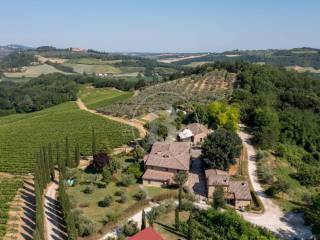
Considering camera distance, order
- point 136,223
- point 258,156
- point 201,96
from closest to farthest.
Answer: point 136,223 → point 258,156 → point 201,96

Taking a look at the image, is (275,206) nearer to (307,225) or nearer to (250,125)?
(307,225)

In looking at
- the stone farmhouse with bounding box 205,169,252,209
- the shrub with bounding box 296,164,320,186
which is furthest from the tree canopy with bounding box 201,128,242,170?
the shrub with bounding box 296,164,320,186

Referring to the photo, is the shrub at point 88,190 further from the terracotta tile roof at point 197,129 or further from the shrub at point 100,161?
the terracotta tile roof at point 197,129

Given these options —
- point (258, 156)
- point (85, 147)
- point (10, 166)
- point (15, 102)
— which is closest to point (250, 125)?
point (258, 156)

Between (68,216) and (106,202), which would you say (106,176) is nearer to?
(106,202)

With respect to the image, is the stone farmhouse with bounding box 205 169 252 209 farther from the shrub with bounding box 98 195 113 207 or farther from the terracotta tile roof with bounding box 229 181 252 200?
the shrub with bounding box 98 195 113 207

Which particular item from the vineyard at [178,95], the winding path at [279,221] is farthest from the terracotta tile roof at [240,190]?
the vineyard at [178,95]
